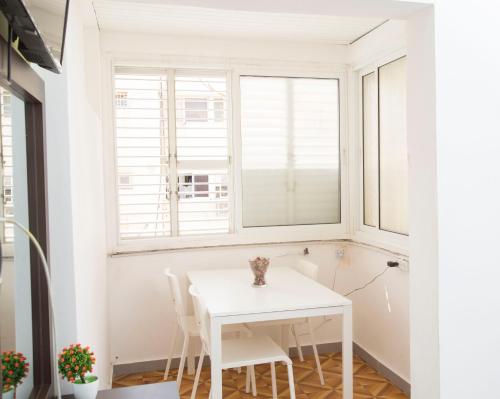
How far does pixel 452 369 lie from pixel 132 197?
8.30 ft

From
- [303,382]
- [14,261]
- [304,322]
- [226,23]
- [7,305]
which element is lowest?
[303,382]

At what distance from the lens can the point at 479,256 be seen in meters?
2.00

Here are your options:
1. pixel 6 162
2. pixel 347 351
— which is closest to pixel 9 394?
pixel 6 162

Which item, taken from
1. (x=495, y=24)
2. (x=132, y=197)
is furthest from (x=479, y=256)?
(x=132, y=197)

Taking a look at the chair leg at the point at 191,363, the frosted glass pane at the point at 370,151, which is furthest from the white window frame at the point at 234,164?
the chair leg at the point at 191,363

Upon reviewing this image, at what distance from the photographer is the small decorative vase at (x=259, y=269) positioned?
10.3ft

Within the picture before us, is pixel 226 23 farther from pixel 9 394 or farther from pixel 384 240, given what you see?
pixel 9 394

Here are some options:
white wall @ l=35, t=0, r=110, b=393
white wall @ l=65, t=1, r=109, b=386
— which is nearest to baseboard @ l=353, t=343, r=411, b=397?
white wall @ l=65, t=1, r=109, b=386

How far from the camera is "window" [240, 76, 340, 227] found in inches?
154

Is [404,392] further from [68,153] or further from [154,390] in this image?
[68,153]

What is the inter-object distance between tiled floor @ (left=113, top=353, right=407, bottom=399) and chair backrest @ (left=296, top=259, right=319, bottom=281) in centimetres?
75

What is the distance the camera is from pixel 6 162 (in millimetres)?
1284

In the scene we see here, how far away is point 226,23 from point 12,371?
2758 millimetres

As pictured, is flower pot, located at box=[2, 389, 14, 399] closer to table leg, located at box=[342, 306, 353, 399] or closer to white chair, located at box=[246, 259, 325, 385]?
table leg, located at box=[342, 306, 353, 399]
